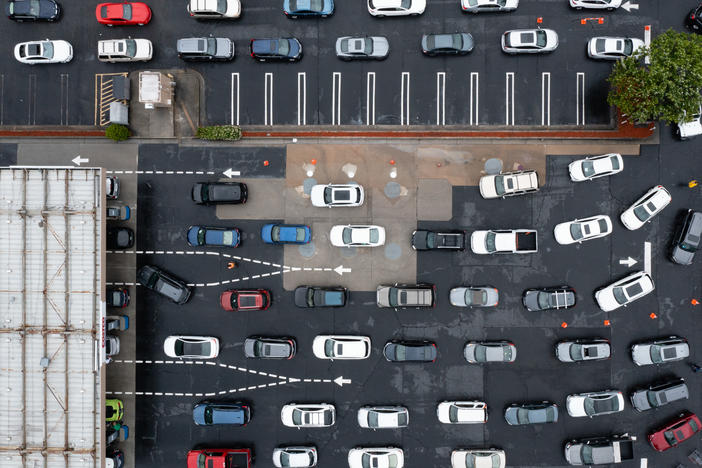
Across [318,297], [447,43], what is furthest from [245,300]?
[447,43]

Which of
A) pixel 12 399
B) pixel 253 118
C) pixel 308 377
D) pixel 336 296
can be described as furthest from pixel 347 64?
pixel 12 399

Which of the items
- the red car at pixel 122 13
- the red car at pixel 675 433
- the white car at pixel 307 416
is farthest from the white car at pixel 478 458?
the red car at pixel 122 13

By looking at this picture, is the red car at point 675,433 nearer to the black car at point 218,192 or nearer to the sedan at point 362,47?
the sedan at point 362,47

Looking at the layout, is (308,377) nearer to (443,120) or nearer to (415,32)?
(443,120)

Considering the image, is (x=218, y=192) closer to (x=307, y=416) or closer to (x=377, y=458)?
(x=307, y=416)

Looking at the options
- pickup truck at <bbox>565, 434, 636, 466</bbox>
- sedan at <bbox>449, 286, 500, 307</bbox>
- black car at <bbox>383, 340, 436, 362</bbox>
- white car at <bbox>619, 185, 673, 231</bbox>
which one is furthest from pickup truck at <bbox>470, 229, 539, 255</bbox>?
pickup truck at <bbox>565, 434, 636, 466</bbox>
